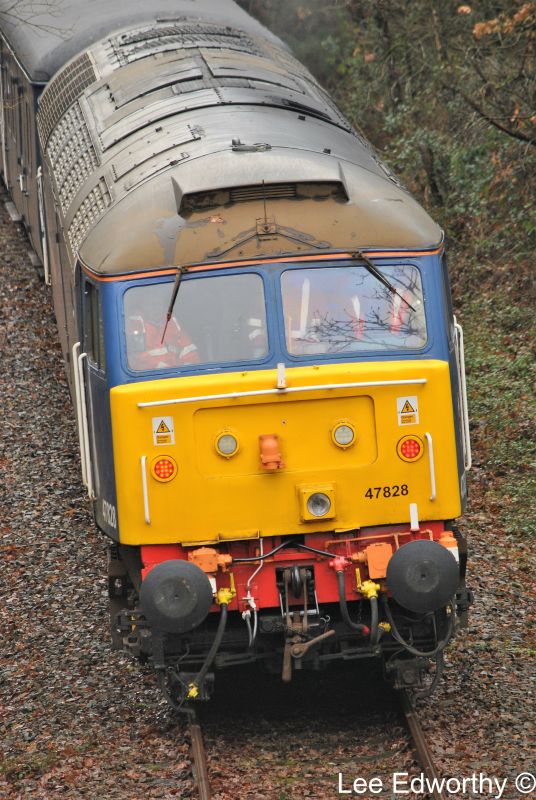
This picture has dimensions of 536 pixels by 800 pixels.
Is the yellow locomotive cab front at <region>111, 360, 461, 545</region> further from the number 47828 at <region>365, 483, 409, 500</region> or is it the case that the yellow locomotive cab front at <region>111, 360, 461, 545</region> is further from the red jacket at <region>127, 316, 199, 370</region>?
the red jacket at <region>127, 316, 199, 370</region>

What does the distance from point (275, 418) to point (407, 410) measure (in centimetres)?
75

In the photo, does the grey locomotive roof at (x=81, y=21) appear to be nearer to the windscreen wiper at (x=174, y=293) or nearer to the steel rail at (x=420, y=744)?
the windscreen wiper at (x=174, y=293)

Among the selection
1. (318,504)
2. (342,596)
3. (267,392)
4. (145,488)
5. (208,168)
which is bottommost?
(342,596)

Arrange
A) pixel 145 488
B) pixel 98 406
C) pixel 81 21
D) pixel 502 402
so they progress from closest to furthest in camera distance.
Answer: pixel 145 488
pixel 98 406
pixel 502 402
pixel 81 21

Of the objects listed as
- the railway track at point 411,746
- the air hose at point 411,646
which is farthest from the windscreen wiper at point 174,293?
the railway track at point 411,746

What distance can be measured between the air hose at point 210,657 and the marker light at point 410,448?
4.34ft

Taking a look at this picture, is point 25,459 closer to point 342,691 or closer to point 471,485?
point 471,485

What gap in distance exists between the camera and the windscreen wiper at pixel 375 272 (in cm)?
749

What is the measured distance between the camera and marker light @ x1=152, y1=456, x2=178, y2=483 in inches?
286

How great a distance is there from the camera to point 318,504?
7.30 metres

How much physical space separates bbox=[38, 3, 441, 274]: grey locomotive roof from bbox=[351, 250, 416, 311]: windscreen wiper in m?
0.07

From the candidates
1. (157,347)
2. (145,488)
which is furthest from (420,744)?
(157,347)

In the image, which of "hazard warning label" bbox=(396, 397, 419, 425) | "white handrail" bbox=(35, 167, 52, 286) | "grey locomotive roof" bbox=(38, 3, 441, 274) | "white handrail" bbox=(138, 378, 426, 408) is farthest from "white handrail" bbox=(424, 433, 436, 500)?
"white handrail" bbox=(35, 167, 52, 286)

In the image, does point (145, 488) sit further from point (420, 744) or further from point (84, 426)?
point (420, 744)
